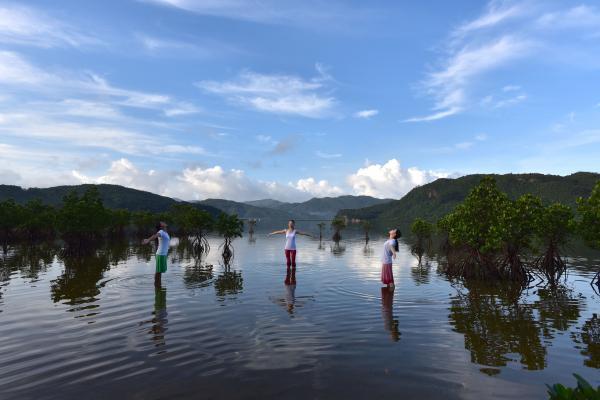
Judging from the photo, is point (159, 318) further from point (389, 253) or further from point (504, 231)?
point (504, 231)

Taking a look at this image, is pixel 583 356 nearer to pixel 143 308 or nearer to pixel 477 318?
pixel 477 318

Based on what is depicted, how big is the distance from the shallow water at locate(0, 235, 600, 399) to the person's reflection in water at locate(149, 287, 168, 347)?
0.08 meters

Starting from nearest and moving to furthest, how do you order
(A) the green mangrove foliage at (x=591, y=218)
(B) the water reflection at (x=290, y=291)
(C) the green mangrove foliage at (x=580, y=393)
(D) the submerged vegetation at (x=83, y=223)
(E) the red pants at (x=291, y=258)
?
(C) the green mangrove foliage at (x=580, y=393)
(B) the water reflection at (x=290, y=291)
(E) the red pants at (x=291, y=258)
(A) the green mangrove foliage at (x=591, y=218)
(D) the submerged vegetation at (x=83, y=223)

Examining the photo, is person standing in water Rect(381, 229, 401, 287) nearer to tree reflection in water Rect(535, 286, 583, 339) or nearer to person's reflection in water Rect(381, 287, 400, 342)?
person's reflection in water Rect(381, 287, 400, 342)

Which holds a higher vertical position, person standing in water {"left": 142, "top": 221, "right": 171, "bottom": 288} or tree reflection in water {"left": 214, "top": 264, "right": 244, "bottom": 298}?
person standing in water {"left": 142, "top": 221, "right": 171, "bottom": 288}

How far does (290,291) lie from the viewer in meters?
17.7

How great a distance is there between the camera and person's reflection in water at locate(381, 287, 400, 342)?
1098 centimetres

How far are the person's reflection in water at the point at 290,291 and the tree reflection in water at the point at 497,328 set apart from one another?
5.75 meters

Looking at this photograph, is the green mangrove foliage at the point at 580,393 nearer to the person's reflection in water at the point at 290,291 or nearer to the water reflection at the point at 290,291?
the water reflection at the point at 290,291

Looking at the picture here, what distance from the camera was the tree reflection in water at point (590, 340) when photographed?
29.3 feet

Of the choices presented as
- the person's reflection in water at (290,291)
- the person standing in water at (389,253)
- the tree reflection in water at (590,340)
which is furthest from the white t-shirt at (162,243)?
the tree reflection in water at (590,340)

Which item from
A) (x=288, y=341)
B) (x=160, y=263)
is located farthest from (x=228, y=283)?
(x=288, y=341)

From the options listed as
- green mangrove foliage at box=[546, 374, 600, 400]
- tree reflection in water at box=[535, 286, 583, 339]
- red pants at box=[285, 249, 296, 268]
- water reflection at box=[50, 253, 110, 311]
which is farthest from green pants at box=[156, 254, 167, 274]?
green mangrove foliage at box=[546, 374, 600, 400]

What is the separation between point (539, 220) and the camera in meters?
24.9
